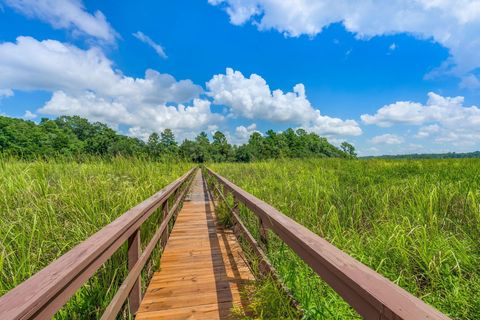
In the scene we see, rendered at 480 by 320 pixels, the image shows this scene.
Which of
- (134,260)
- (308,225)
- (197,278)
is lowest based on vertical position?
(197,278)

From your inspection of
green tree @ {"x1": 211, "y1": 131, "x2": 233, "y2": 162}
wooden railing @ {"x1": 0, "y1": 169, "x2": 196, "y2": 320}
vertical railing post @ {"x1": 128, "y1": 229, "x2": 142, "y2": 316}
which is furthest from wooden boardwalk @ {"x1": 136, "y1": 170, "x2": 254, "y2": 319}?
green tree @ {"x1": 211, "y1": 131, "x2": 233, "y2": 162}

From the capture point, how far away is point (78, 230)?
259cm

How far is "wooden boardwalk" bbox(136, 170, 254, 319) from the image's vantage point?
7.65ft

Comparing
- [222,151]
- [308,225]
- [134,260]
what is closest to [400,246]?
[308,225]

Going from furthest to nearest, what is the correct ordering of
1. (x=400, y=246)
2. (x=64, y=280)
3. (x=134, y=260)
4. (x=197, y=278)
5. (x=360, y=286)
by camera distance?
(x=197, y=278), (x=400, y=246), (x=134, y=260), (x=64, y=280), (x=360, y=286)

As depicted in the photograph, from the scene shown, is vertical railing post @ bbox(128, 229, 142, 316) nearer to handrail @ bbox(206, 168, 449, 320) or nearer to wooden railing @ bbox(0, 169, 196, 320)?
wooden railing @ bbox(0, 169, 196, 320)

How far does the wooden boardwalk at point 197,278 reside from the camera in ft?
7.65

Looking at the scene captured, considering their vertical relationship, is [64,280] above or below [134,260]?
above

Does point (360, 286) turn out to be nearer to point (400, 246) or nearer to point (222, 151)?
point (400, 246)

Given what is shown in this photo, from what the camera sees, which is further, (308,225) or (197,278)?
(308,225)

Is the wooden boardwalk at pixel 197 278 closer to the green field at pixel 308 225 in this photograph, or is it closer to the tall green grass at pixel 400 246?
the green field at pixel 308 225

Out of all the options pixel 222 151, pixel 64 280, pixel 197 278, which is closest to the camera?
pixel 64 280

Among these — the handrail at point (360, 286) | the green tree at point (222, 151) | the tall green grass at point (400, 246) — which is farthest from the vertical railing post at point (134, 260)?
the green tree at point (222, 151)

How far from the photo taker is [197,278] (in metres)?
2.98
